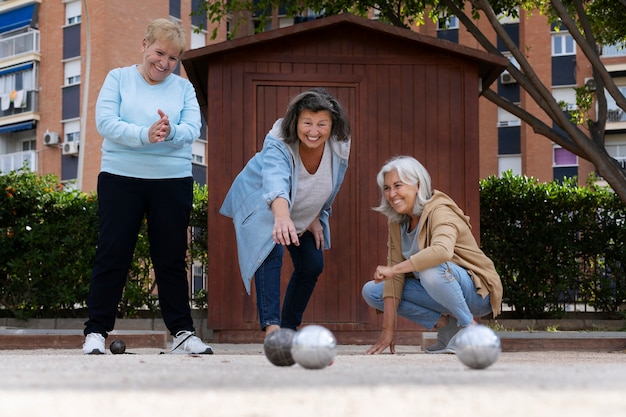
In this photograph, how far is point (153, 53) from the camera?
5945mm

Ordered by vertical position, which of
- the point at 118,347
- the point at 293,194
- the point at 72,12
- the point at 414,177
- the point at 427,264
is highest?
the point at 72,12

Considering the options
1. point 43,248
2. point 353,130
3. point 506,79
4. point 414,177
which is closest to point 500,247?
point 353,130

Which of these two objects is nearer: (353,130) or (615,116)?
(353,130)

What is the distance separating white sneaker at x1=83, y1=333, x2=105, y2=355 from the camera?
5656mm

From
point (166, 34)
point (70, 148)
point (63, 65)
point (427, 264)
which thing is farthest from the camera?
point (63, 65)

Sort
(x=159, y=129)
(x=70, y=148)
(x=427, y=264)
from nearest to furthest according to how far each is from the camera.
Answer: (x=159, y=129) < (x=427, y=264) < (x=70, y=148)

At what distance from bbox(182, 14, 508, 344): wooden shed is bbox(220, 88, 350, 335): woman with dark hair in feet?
10.8

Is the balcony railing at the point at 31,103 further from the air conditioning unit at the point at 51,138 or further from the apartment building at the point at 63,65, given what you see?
the air conditioning unit at the point at 51,138

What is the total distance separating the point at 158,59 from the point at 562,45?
3465cm

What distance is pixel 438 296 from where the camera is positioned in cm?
594

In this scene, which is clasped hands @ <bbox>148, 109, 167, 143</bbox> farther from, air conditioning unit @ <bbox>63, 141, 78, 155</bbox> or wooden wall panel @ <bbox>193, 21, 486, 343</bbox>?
air conditioning unit @ <bbox>63, 141, 78, 155</bbox>

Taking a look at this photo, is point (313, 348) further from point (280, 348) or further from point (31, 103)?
point (31, 103)

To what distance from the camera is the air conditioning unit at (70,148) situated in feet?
114

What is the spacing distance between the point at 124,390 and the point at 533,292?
33.1 feet
